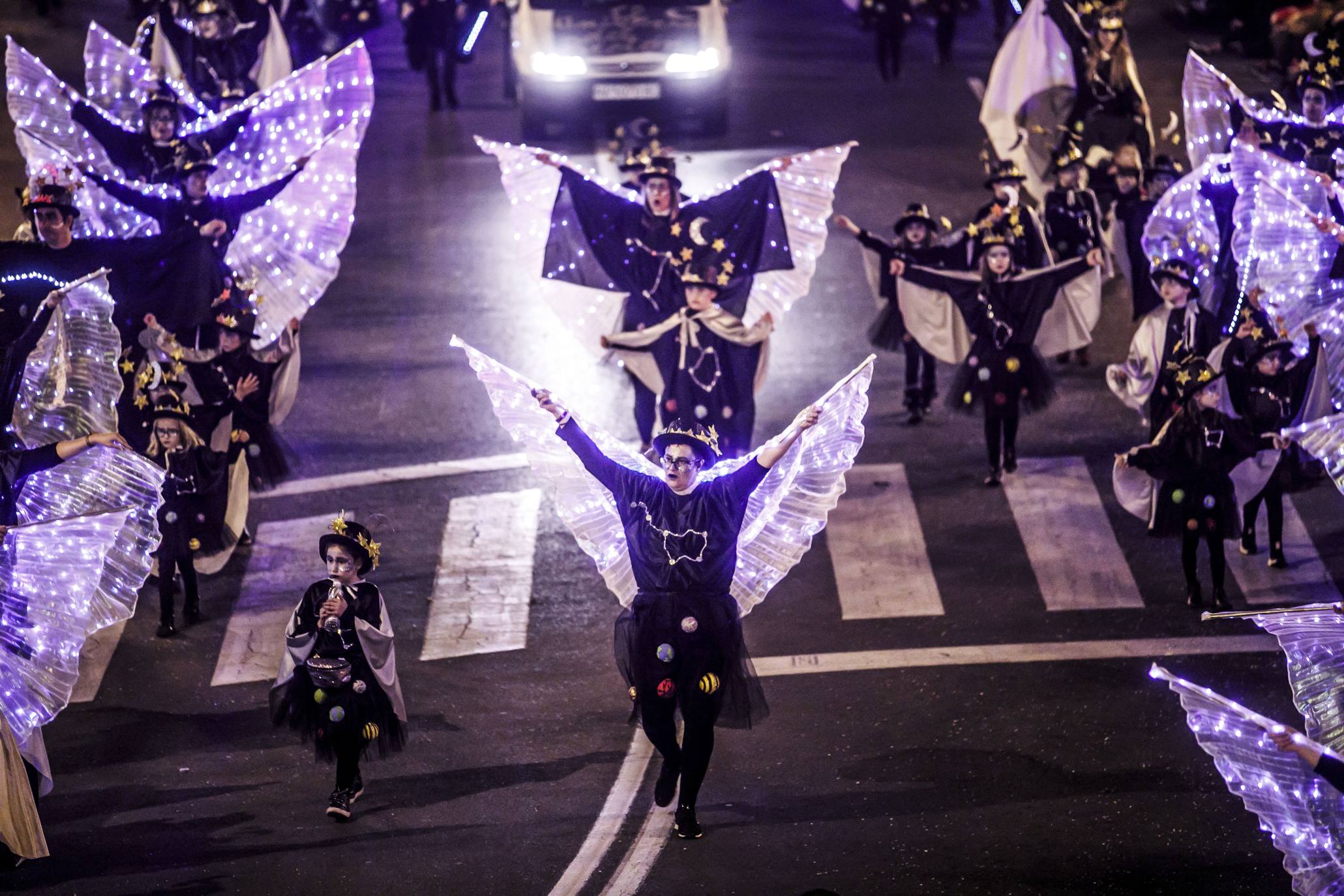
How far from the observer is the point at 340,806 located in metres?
10.9

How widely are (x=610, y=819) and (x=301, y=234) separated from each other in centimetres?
650

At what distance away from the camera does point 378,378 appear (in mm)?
17453

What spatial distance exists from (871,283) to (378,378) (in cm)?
434

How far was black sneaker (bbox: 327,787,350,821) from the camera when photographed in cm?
1084

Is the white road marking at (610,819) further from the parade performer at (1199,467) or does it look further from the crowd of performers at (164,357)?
the parade performer at (1199,467)

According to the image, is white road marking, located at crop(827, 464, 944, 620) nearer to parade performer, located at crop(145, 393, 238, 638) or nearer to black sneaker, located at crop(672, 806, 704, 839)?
black sneaker, located at crop(672, 806, 704, 839)

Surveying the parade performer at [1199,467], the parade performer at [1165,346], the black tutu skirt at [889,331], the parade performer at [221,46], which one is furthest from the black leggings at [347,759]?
the parade performer at [221,46]

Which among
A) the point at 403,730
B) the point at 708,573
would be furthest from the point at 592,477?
the point at 403,730

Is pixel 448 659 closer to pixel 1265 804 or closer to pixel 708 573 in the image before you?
pixel 708 573

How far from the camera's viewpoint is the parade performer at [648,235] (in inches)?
589

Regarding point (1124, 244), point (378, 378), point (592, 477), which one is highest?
point (592, 477)

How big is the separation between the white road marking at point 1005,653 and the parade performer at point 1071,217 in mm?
5025

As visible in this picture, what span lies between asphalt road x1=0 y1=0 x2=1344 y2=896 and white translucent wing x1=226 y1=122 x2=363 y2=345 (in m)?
1.37

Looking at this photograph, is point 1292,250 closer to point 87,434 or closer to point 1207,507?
point 1207,507
